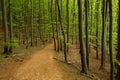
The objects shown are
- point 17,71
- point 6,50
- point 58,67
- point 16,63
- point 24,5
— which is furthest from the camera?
point 24,5

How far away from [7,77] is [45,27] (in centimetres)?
2012

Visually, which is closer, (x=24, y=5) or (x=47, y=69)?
(x=47, y=69)

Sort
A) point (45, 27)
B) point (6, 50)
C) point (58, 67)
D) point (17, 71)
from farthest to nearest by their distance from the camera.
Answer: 1. point (45, 27)
2. point (6, 50)
3. point (58, 67)
4. point (17, 71)

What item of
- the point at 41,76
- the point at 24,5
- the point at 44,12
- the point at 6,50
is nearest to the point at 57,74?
the point at 41,76

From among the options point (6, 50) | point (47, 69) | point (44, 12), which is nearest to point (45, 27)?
point (44, 12)

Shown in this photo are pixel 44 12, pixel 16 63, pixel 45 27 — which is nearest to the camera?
pixel 16 63

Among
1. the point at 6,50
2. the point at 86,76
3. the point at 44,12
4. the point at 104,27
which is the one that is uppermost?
the point at 44,12

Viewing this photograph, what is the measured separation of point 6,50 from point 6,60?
2005 millimetres

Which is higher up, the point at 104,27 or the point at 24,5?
the point at 24,5

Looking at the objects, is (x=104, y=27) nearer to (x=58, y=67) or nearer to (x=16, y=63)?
(x=58, y=67)

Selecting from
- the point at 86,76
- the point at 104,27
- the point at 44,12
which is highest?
the point at 44,12

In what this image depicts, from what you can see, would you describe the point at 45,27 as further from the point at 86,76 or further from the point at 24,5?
the point at 86,76

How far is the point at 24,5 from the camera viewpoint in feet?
90.4

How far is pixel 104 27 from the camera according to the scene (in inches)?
720
